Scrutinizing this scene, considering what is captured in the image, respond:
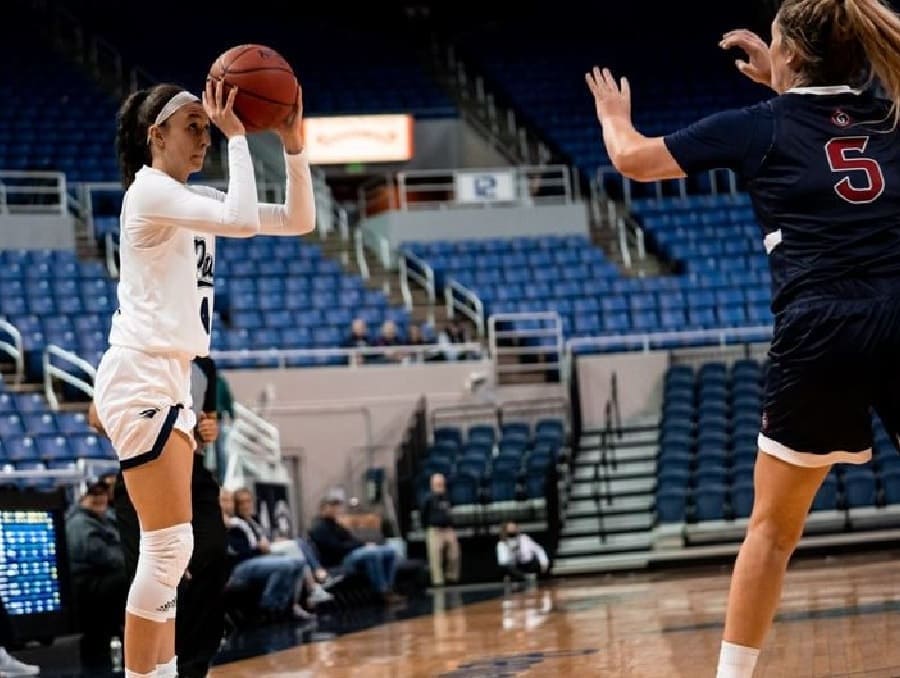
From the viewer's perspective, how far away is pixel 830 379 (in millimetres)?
3533

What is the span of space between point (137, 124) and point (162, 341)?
27.6 inches

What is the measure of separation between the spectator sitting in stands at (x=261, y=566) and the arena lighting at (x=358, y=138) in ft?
42.0

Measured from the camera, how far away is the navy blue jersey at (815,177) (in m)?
3.56

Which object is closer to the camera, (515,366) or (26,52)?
(515,366)

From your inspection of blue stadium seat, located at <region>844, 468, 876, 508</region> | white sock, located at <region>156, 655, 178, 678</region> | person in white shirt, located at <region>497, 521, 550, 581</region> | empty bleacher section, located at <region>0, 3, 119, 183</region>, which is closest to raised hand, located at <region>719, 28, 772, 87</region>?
white sock, located at <region>156, 655, 178, 678</region>

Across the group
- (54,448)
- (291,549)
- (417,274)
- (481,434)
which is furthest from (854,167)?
(417,274)

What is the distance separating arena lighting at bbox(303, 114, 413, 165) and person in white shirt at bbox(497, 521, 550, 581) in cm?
992

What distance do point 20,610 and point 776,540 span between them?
4971 mm

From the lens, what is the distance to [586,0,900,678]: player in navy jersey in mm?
3533

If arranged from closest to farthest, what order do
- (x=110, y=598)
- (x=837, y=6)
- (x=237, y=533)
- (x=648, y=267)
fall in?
(x=837, y=6), (x=110, y=598), (x=237, y=533), (x=648, y=267)

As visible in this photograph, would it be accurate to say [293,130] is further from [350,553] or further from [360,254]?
[360,254]

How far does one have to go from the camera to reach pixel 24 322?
16.3 metres

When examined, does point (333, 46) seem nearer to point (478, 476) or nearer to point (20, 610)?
point (478, 476)

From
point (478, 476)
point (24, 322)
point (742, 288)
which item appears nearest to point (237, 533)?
point (478, 476)
